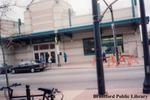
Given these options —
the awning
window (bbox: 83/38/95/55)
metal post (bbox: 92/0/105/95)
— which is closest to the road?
metal post (bbox: 92/0/105/95)

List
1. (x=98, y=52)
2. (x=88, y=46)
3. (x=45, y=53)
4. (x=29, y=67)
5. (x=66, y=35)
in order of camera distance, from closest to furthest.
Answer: (x=98, y=52), (x=29, y=67), (x=88, y=46), (x=66, y=35), (x=45, y=53)

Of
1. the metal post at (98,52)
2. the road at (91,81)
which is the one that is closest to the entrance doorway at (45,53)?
the road at (91,81)

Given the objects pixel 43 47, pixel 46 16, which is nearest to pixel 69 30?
pixel 46 16

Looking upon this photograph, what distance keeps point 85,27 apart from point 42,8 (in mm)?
9537

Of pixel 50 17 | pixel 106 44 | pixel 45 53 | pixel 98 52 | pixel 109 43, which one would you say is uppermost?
pixel 50 17

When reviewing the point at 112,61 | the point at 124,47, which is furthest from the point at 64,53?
the point at 112,61

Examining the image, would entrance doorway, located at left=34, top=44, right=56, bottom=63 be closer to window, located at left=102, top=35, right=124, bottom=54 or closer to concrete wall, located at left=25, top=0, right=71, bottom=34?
concrete wall, located at left=25, top=0, right=71, bottom=34

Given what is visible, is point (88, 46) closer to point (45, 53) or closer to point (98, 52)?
point (45, 53)

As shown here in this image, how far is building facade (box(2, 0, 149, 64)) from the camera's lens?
39.7 meters

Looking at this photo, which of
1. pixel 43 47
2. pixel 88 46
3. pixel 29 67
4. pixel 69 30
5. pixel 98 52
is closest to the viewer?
pixel 98 52

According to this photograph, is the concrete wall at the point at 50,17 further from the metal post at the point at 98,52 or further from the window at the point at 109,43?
the metal post at the point at 98,52

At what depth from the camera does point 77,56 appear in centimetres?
4350

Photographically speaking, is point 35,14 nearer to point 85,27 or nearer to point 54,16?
point 54,16

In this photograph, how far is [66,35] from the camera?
142 feet
